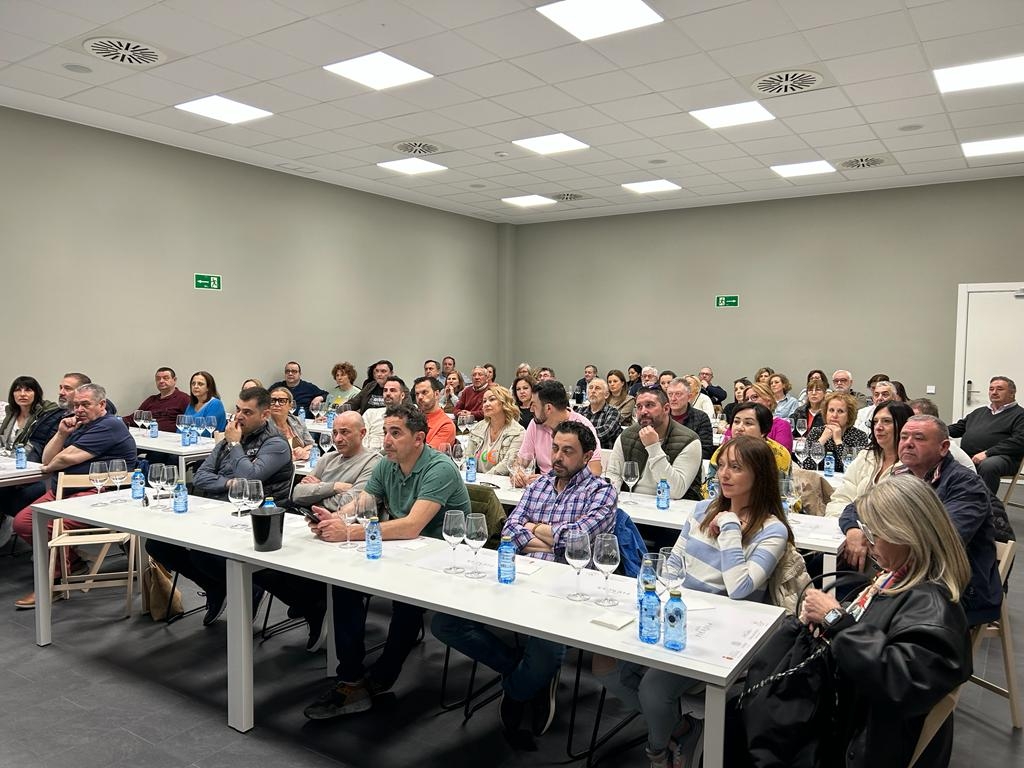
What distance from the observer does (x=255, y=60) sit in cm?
565

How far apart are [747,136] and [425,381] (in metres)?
4.23

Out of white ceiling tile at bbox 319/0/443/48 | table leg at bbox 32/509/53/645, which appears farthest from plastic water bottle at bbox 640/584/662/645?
white ceiling tile at bbox 319/0/443/48

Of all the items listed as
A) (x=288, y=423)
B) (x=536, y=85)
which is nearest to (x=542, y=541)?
(x=288, y=423)

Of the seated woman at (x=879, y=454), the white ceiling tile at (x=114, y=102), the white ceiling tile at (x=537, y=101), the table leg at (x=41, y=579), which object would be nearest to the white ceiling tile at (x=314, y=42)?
the white ceiling tile at (x=537, y=101)

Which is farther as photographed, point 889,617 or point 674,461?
point 674,461

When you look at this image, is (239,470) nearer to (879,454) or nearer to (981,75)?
(879,454)

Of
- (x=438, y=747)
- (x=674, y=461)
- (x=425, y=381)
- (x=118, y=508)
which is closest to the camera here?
(x=438, y=747)

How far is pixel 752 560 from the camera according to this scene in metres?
2.63

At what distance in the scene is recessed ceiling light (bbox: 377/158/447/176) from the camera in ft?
29.5

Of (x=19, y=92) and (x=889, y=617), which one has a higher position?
(x=19, y=92)

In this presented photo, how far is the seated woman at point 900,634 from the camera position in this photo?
183 cm

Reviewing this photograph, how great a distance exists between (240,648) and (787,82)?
5.66m

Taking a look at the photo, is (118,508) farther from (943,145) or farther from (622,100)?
(943,145)


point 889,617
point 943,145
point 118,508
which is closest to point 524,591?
point 889,617
